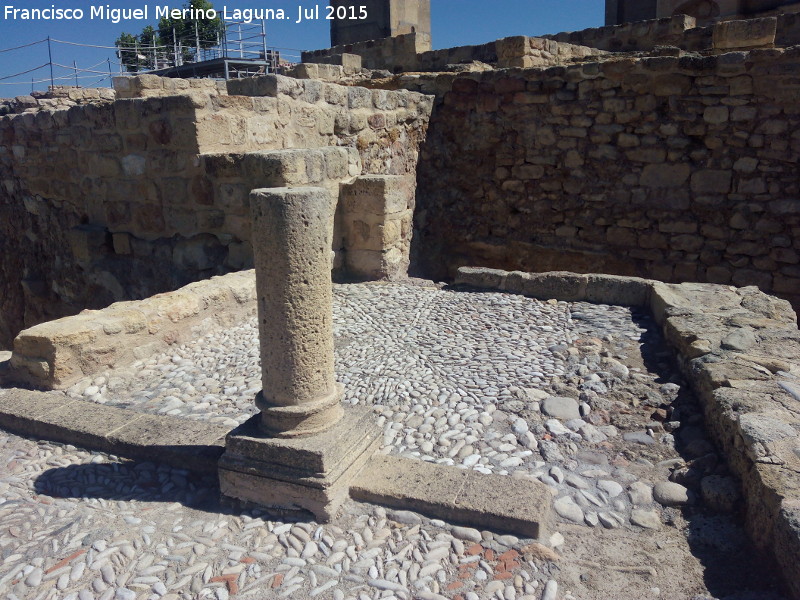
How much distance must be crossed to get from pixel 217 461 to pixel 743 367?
9.30 ft

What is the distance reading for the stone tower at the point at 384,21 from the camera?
19266 mm

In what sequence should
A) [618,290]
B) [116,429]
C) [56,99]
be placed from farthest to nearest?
[56,99] → [618,290] → [116,429]

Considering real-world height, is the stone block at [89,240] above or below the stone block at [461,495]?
above

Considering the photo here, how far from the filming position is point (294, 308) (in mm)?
2777

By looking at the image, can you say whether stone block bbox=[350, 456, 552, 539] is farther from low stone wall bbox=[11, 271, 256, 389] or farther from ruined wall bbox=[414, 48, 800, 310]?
ruined wall bbox=[414, 48, 800, 310]

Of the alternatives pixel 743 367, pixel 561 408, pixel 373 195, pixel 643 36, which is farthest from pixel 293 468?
pixel 643 36

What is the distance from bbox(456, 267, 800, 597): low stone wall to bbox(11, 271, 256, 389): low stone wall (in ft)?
7.46

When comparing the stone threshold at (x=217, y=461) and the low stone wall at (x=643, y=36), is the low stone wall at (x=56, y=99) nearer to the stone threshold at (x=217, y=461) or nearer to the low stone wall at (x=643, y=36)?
the low stone wall at (x=643, y=36)

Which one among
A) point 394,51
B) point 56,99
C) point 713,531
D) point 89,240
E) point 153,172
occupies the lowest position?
point 713,531

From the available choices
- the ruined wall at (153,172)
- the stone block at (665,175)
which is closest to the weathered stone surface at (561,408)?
the ruined wall at (153,172)

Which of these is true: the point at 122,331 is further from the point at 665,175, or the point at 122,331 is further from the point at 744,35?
the point at 744,35

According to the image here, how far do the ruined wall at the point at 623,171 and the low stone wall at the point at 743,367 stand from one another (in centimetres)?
234

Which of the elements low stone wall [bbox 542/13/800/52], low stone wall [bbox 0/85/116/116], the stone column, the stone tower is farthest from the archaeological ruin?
the stone tower

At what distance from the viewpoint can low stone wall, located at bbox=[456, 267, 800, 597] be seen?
2.42 m
